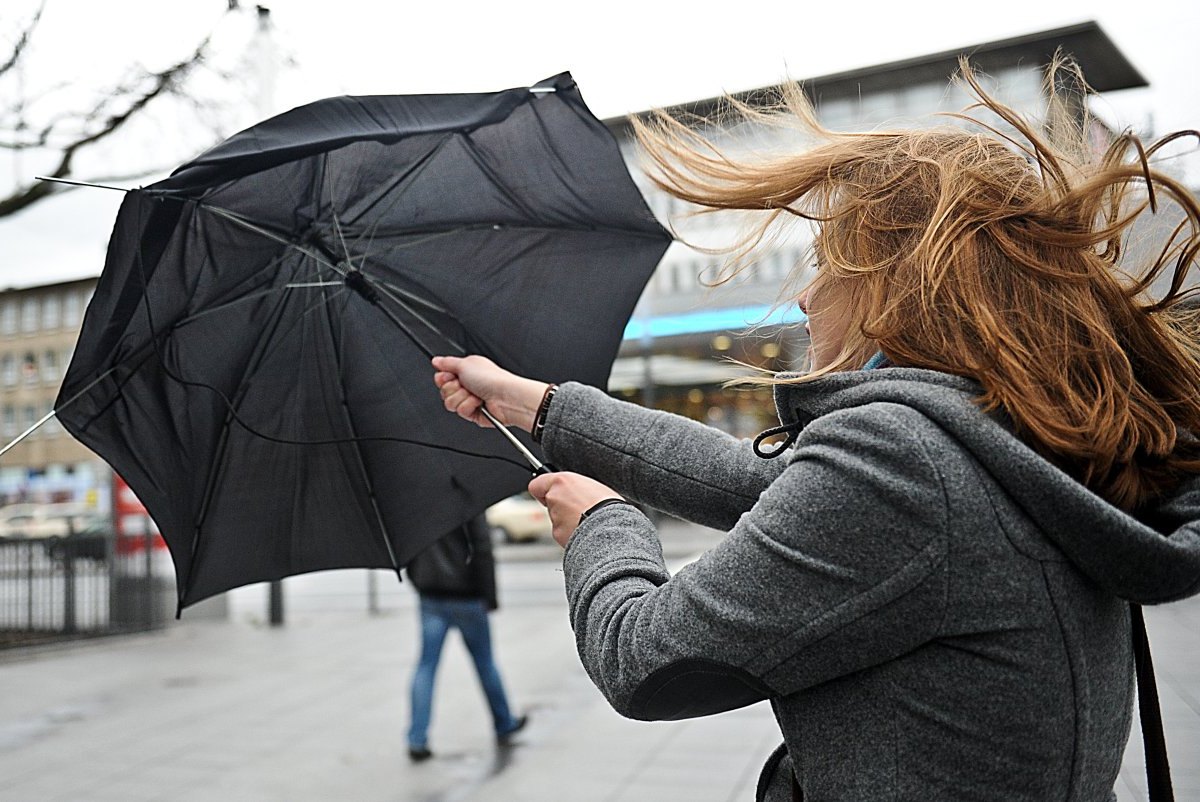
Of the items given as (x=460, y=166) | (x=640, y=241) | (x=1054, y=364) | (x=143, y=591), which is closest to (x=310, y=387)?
(x=460, y=166)

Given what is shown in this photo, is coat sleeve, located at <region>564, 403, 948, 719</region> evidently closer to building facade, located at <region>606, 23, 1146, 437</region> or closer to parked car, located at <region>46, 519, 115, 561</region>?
building facade, located at <region>606, 23, 1146, 437</region>

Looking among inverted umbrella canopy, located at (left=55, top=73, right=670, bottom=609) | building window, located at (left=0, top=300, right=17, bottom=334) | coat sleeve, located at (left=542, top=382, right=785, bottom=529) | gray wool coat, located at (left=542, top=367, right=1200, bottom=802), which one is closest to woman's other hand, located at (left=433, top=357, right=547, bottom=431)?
coat sleeve, located at (left=542, top=382, right=785, bottom=529)

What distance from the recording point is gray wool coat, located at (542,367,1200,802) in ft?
3.40

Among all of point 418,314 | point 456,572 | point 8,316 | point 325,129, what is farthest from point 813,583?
point 8,316

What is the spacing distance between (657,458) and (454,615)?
474cm

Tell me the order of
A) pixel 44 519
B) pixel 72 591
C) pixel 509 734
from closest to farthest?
1. pixel 509 734
2. pixel 44 519
3. pixel 72 591

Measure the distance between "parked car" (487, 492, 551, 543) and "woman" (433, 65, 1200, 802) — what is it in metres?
15.4

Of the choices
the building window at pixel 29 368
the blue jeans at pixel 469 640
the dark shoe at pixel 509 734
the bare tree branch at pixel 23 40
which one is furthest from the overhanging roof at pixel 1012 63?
the dark shoe at pixel 509 734

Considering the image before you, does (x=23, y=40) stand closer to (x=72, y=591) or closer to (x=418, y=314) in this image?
(x=418, y=314)

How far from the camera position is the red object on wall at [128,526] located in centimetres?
1016

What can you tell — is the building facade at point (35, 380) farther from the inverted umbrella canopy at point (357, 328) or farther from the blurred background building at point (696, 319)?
the inverted umbrella canopy at point (357, 328)

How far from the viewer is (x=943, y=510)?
1026 mm

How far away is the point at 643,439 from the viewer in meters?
1.57

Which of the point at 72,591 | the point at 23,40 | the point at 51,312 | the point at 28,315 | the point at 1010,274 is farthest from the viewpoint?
the point at 72,591
